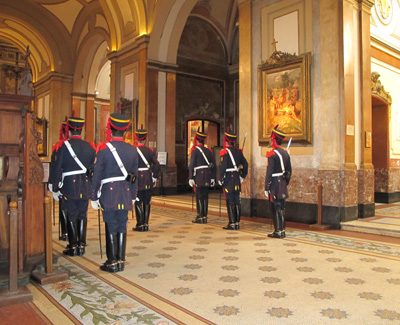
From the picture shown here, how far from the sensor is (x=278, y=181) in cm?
614

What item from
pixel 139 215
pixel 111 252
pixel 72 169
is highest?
pixel 72 169

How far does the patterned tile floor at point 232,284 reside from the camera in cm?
307

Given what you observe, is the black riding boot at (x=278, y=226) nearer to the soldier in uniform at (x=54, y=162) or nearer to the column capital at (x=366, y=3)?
the soldier in uniform at (x=54, y=162)

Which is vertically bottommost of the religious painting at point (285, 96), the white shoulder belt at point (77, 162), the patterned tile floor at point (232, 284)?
the patterned tile floor at point (232, 284)

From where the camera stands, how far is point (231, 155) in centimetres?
702

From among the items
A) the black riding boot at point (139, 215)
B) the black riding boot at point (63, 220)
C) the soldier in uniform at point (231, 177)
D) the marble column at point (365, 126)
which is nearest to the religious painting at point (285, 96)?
the marble column at point (365, 126)

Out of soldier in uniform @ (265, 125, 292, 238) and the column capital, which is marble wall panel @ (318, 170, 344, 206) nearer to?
soldier in uniform @ (265, 125, 292, 238)

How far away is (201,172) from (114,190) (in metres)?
3.40

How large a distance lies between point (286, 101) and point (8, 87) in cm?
2163

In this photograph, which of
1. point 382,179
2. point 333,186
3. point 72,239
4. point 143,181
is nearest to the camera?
point 72,239

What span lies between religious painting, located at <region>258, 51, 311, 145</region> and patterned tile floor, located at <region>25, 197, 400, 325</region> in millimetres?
2701

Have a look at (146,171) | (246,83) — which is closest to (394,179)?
(246,83)

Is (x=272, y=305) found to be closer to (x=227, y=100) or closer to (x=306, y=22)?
(x=306, y=22)

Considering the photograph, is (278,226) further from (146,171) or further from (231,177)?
(146,171)
